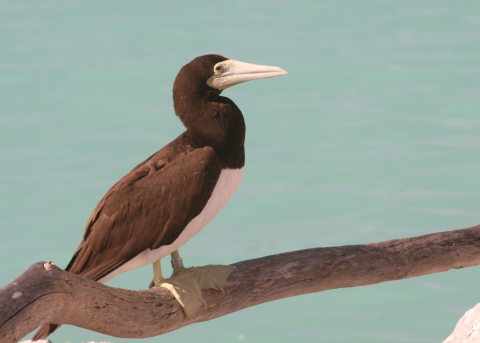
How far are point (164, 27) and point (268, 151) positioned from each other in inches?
87.7

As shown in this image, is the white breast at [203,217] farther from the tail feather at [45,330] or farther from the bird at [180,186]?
the tail feather at [45,330]

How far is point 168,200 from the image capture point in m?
3.12

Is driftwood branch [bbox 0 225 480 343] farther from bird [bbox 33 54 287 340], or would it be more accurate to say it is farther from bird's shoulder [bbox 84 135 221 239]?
bird's shoulder [bbox 84 135 221 239]

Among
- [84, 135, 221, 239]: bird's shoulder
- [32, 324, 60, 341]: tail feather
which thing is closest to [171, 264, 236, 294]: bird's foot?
[84, 135, 221, 239]: bird's shoulder

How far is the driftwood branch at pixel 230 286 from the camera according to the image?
255 cm

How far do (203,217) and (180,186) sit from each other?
0.15 meters

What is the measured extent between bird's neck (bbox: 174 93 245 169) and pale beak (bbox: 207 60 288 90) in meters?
0.07

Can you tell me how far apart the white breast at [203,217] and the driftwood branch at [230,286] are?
123 mm

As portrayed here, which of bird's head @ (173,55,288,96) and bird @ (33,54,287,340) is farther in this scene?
bird's head @ (173,55,288,96)

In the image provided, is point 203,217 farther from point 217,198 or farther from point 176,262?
point 176,262

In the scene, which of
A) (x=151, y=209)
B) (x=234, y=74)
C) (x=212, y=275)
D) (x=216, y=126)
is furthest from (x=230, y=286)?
(x=234, y=74)

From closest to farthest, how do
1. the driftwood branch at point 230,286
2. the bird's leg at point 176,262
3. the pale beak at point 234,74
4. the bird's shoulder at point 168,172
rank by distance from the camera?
the driftwood branch at point 230,286 < the bird's shoulder at point 168,172 < the pale beak at point 234,74 < the bird's leg at point 176,262

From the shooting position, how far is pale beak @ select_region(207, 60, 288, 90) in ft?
10.6

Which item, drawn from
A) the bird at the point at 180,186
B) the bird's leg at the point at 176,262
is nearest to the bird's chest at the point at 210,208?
the bird at the point at 180,186
